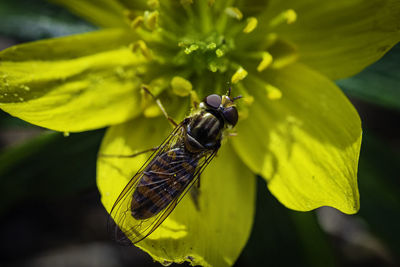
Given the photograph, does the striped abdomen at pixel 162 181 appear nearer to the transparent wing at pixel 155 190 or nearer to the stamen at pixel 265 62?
the transparent wing at pixel 155 190

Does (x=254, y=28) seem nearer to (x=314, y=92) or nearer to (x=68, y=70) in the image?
(x=314, y=92)

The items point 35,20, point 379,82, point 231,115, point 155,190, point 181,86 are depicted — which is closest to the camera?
point 155,190

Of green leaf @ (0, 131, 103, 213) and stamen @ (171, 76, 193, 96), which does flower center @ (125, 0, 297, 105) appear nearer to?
stamen @ (171, 76, 193, 96)

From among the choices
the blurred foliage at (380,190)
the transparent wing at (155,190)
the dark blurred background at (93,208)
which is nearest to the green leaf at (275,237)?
the dark blurred background at (93,208)

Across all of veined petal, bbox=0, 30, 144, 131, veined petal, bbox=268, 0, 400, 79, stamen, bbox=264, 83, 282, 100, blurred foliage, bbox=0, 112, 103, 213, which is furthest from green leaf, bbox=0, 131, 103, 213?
veined petal, bbox=268, 0, 400, 79

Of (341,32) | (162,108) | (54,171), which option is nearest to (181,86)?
(162,108)

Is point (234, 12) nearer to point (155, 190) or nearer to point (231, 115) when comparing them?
point (231, 115)
